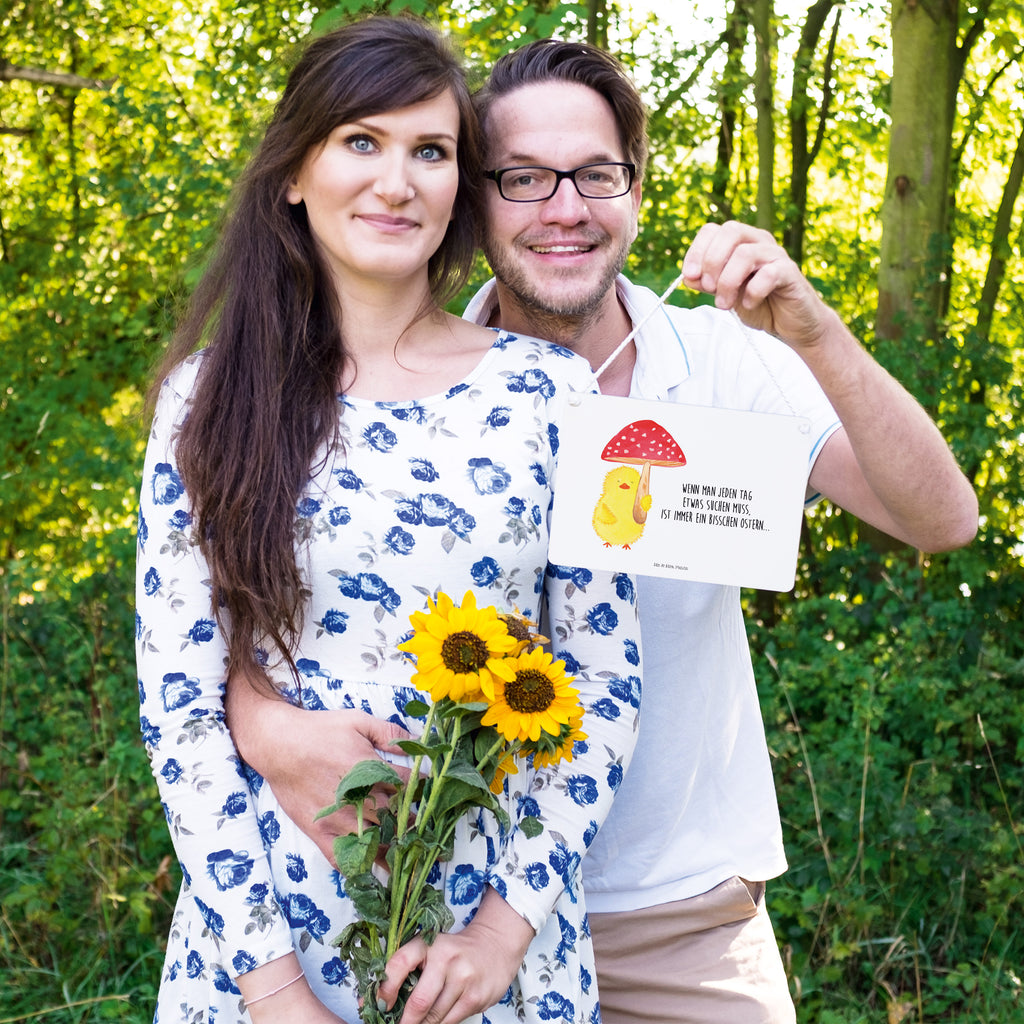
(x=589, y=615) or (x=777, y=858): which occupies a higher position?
(x=589, y=615)

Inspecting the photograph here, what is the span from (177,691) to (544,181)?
1.14 meters

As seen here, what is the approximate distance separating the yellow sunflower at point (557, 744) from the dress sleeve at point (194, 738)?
0.47 metres

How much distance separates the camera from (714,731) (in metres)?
2.14

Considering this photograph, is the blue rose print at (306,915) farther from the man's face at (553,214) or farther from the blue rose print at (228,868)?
the man's face at (553,214)

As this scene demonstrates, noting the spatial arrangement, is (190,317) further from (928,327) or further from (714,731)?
(928,327)

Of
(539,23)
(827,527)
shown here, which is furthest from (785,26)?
(539,23)

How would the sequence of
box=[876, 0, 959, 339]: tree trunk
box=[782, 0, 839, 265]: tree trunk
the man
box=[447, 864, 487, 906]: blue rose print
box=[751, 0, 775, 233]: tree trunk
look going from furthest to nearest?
1. box=[782, 0, 839, 265]: tree trunk
2. box=[751, 0, 775, 233]: tree trunk
3. box=[876, 0, 959, 339]: tree trunk
4. the man
5. box=[447, 864, 487, 906]: blue rose print

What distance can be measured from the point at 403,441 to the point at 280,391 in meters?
0.21

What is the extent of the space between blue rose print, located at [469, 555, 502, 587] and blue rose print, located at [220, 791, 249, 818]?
1.52ft

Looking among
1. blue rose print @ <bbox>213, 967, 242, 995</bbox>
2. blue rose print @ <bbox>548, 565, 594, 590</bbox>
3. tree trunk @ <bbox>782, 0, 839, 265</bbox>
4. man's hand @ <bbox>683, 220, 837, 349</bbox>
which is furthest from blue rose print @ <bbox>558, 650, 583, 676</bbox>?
tree trunk @ <bbox>782, 0, 839, 265</bbox>

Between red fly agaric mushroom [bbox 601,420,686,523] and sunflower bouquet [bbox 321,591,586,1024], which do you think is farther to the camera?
red fly agaric mushroom [bbox 601,420,686,523]

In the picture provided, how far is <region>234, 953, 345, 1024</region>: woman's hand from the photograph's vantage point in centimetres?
164

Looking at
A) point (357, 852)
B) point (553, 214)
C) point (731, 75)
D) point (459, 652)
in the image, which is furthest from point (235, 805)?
point (731, 75)

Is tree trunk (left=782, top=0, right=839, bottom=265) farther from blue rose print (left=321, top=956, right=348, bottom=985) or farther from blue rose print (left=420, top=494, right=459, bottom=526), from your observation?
blue rose print (left=321, top=956, right=348, bottom=985)
